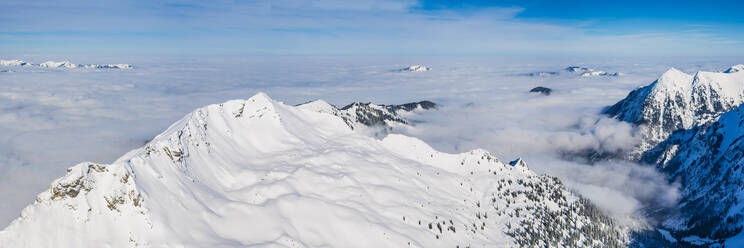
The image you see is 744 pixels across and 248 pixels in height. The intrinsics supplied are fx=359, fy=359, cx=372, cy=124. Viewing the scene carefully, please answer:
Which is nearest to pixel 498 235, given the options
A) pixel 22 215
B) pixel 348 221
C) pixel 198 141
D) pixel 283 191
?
pixel 348 221

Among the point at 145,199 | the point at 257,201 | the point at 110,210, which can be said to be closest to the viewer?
the point at 110,210

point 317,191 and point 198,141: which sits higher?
point 198,141

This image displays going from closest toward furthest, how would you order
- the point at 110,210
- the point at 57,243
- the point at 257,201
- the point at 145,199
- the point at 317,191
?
1. the point at 57,243
2. the point at 110,210
3. the point at 145,199
4. the point at 257,201
5. the point at 317,191

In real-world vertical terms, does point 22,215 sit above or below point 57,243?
above

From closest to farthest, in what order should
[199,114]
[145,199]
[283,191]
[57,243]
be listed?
[57,243] < [145,199] < [283,191] < [199,114]

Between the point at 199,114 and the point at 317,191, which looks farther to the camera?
the point at 199,114

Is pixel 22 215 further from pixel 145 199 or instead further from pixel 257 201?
pixel 257 201

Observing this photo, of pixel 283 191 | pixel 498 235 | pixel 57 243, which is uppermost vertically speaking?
pixel 57 243

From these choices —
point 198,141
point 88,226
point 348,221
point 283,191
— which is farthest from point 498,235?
point 88,226

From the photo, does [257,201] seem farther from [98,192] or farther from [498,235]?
[498,235]
